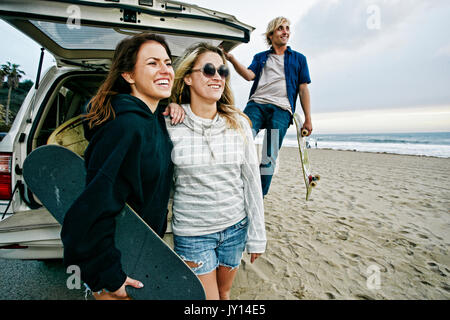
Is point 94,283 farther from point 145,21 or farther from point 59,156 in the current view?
point 145,21

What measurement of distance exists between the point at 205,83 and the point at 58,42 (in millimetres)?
1800

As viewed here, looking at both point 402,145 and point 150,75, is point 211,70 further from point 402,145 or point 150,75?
point 402,145

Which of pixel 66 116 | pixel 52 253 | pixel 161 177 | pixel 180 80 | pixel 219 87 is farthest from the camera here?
pixel 66 116

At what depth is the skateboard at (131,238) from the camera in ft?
3.78

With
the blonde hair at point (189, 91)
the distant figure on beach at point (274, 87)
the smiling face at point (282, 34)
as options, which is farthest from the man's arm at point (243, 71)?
the blonde hair at point (189, 91)

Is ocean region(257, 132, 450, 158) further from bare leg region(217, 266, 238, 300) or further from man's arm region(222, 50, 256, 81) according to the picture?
bare leg region(217, 266, 238, 300)

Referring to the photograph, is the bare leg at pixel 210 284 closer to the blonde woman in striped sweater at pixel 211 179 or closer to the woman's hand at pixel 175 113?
the blonde woman in striped sweater at pixel 211 179

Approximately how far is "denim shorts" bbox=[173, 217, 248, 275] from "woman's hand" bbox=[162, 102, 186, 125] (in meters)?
0.72

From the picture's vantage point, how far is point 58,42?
2146 mm

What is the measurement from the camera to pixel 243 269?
253 centimetres

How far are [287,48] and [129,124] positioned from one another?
2689 mm

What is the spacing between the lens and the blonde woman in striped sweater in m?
1.33

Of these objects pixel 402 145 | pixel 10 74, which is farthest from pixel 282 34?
pixel 10 74
